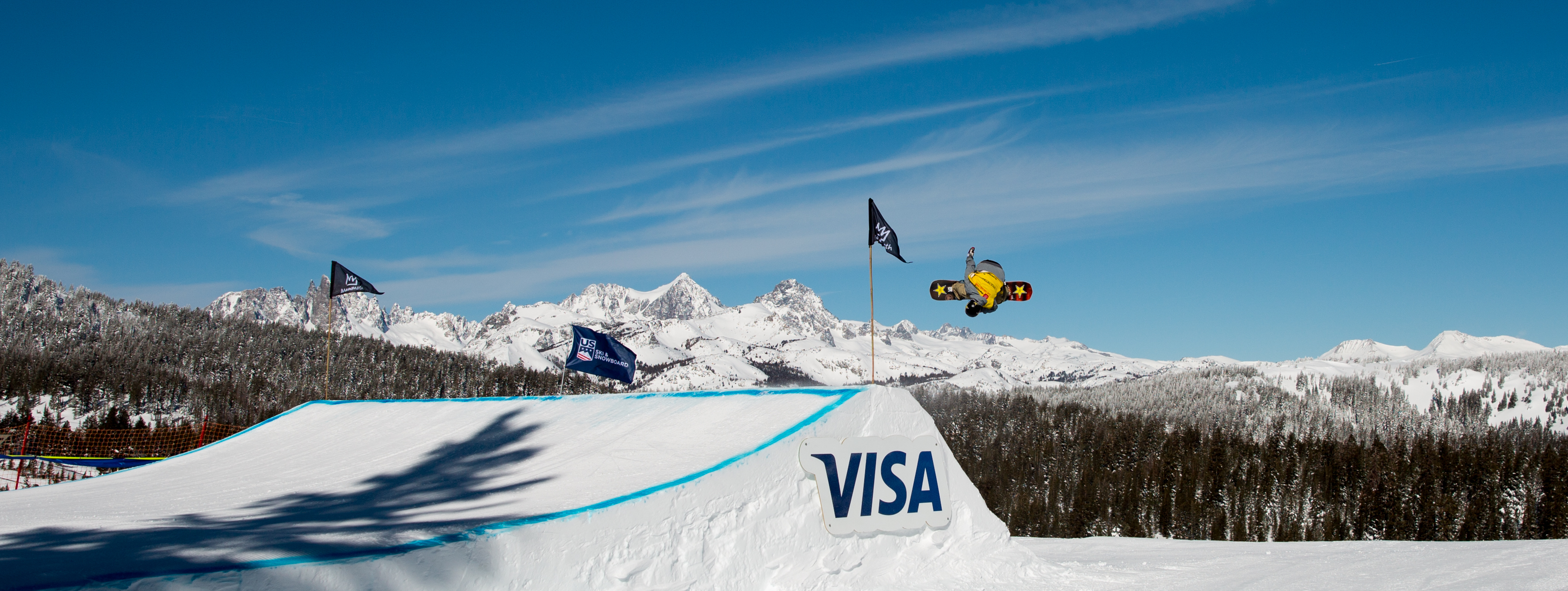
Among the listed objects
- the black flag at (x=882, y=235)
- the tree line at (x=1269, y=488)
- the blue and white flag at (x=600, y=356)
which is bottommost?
the tree line at (x=1269, y=488)

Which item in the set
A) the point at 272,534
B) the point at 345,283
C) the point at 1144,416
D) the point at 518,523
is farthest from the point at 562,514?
the point at 1144,416

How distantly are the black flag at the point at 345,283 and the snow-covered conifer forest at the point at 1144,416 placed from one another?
2.95 meters

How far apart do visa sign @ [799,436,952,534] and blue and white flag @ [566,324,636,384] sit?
12.1 meters

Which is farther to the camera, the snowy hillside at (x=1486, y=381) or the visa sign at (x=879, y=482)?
the snowy hillside at (x=1486, y=381)

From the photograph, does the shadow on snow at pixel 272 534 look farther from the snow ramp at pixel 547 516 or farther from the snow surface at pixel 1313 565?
the snow surface at pixel 1313 565

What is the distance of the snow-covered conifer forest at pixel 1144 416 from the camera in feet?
248

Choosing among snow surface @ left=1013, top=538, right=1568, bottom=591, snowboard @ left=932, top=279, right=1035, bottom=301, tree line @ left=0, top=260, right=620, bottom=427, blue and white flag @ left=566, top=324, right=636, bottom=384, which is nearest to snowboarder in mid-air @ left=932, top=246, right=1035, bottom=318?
snowboard @ left=932, top=279, right=1035, bottom=301

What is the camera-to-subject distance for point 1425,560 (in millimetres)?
9766

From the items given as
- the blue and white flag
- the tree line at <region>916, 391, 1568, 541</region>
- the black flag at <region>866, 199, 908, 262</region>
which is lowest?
the tree line at <region>916, 391, 1568, 541</region>

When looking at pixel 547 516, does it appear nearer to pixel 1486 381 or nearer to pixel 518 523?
pixel 518 523

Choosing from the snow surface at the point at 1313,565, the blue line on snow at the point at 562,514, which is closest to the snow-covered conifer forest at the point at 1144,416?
the blue line on snow at the point at 562,514

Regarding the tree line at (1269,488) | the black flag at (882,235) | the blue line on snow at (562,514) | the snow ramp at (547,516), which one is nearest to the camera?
the blue line on snow at (562,514)

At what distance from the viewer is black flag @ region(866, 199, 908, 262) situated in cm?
1431

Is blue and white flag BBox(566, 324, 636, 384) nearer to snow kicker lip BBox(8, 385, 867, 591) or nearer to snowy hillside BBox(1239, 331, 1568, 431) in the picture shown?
snow kicker lip BBox(8, 385, 867, 591)
